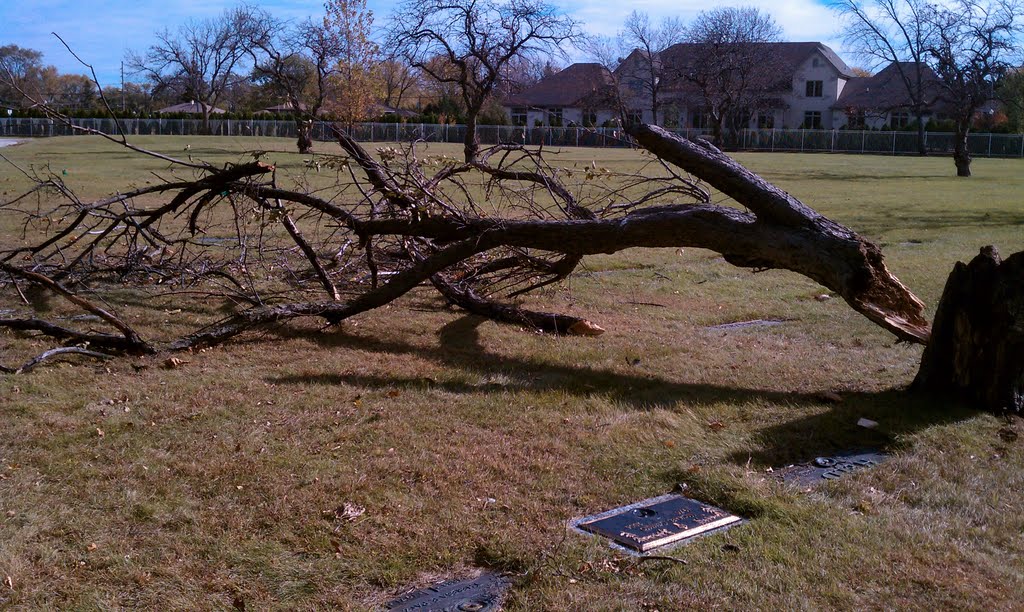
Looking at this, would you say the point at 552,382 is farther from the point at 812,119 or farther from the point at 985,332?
the point at 812,119

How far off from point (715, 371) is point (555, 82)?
234 ft

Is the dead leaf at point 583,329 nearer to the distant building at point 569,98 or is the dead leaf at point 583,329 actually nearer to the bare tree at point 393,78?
the bare tree at point 393,78

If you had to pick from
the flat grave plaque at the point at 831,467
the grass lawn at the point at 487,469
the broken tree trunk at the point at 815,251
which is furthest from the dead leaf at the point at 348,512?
the broken tree trunk at the point at 815,251

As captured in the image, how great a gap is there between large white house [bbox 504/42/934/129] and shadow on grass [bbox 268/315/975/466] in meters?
55.0

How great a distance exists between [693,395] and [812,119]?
71452mm

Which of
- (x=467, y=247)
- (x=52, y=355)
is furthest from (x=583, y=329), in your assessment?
(x=52, y=355)

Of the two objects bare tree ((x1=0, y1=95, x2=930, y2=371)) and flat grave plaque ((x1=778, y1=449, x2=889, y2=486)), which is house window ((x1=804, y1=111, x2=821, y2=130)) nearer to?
bare tree ((x1=0, y1=95, x2=930, y2=371))

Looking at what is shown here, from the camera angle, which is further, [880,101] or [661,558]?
[880,101]

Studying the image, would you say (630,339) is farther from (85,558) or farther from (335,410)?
(85,558)

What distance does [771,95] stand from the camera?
67312mm

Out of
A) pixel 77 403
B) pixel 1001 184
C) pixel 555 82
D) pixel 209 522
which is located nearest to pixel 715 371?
pixel 209 522

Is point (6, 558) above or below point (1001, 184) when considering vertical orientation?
below

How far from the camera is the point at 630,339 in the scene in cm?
743

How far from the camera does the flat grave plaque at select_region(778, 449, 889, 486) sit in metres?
4.51
